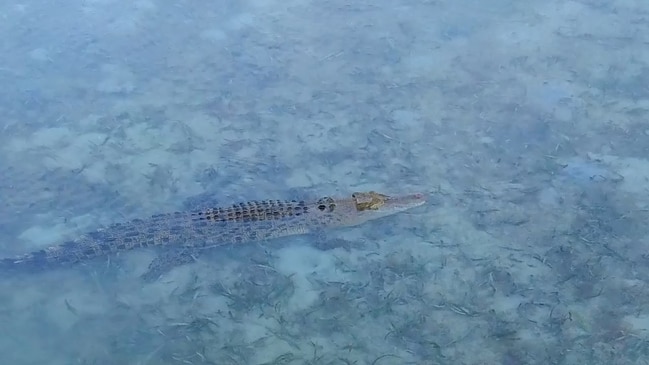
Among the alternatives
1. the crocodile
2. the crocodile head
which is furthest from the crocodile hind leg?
the crocodile head

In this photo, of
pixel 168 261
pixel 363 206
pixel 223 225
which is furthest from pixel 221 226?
pixel 363 206

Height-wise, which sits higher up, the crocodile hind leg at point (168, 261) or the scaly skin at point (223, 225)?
the scaly skin at point (223, 225)

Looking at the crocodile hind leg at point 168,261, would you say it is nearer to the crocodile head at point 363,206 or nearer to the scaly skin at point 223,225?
the scaly skin at point 223,225

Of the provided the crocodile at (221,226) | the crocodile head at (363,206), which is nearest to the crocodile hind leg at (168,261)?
the crocodile at (221,226)

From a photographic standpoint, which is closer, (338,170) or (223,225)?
(223,225)

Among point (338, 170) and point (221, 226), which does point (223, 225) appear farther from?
point (338, 170)

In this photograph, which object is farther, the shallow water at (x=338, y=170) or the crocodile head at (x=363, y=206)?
the crocodile head at (x=363, y=206)
